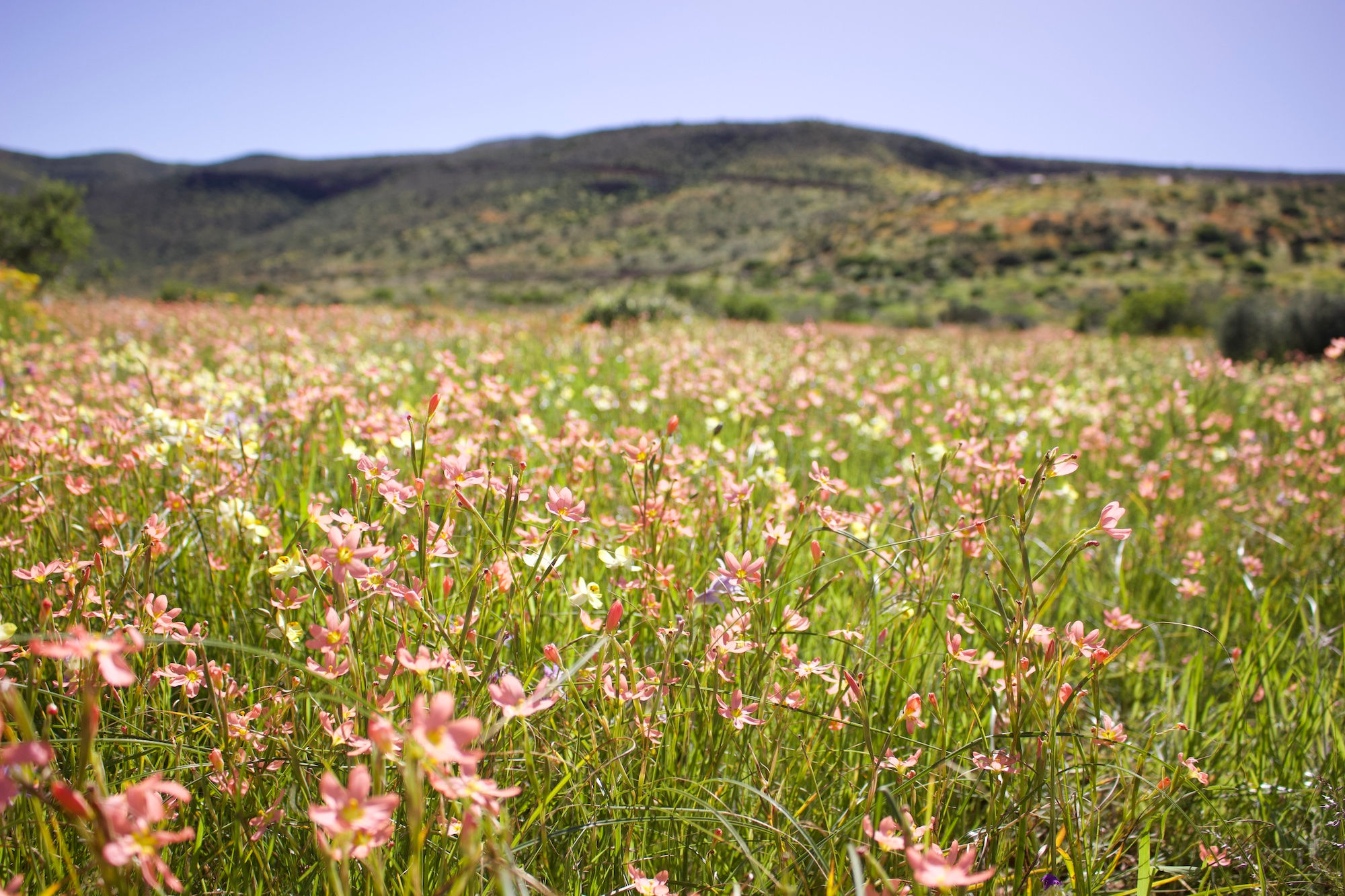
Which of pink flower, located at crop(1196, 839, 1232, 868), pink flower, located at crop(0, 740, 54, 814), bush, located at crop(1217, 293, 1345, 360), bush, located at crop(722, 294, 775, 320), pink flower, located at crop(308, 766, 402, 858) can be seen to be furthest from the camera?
bush, located at crop(722, 294, 775, 320)

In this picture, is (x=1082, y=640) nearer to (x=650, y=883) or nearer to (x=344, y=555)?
(x=650, y=883)

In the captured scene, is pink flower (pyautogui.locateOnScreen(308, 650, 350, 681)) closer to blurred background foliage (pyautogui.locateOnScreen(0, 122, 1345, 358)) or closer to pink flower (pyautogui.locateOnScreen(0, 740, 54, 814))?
pink flower (pyautogui.locateOnScreen(0, 740, 54, 814))

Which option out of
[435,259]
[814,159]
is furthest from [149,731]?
[814,159]

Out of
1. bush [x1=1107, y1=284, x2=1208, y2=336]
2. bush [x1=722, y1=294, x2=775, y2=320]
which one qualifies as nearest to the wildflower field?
bush [x1=722, y1=294, x2=775, y2=320]

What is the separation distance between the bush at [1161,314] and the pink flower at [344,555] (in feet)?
80.3

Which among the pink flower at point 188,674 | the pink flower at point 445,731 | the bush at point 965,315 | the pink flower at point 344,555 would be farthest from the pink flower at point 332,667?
the bush at point 965,315

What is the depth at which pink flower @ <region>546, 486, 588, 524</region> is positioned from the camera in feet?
4.43

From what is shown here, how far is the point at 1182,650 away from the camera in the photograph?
2707 mm

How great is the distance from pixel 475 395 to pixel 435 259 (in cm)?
6378

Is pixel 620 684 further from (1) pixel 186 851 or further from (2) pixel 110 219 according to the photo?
(2) pixel 110 219

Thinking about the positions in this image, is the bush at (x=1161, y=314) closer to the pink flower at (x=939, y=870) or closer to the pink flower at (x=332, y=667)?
the pink flower at (x=939, y=870)

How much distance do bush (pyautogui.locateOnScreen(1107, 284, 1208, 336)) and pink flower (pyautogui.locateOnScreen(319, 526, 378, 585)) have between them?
80.3 ft

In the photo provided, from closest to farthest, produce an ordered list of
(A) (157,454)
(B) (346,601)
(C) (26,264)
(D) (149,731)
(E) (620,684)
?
(B) (346,601) < (E) (620,684) < (D) (149,731) < (A) (157,454) < (C) (26,264)

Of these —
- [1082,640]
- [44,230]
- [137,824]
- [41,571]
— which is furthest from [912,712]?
[44,230]
